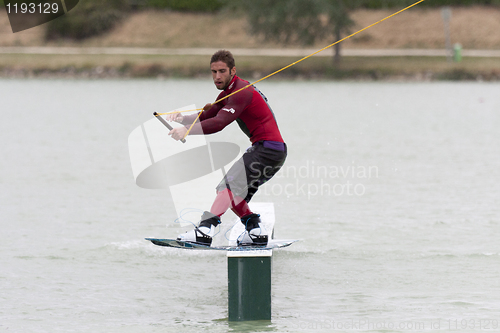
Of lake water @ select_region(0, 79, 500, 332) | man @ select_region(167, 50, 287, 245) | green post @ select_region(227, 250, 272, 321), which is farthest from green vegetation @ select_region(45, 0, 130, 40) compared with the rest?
green post @ select_region(227, 250, 272, 321)

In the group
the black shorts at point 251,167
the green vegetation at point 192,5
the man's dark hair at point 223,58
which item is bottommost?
the black shorts at point 251,167

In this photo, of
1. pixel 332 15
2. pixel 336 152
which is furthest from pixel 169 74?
pixel 336 152

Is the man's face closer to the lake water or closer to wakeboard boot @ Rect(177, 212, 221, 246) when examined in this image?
wakeboard boot @ Rect(177, 212, 221, 246)

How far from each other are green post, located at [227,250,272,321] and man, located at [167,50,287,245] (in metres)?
0.44

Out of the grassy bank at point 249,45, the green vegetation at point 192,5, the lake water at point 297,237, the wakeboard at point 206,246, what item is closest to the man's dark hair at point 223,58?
the wakeboard at point 206,246

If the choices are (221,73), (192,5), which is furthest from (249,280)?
(192,5)

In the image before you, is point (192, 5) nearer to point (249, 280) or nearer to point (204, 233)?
point (204, 233)

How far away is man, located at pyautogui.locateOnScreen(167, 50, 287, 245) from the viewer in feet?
22.5

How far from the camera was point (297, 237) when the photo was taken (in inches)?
423

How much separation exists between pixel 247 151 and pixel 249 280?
1157mm

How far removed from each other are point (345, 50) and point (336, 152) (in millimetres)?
33682

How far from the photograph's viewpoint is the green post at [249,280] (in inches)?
268

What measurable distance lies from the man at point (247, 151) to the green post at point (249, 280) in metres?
0.44

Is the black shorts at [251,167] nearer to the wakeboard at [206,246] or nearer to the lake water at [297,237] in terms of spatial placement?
the wakeboard at [206,246]
